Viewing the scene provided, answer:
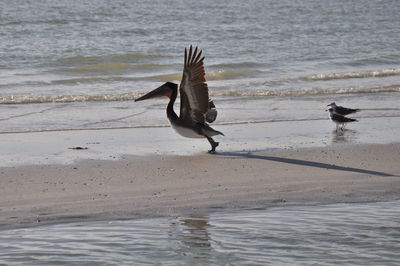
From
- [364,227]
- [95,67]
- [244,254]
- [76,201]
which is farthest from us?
[95,67]

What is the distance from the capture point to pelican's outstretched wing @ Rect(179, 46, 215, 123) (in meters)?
8.46

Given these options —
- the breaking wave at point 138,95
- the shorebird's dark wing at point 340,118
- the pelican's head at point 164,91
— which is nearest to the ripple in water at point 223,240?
the pelican's head at point 164,91

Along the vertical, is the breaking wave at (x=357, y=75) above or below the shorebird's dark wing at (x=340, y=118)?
above

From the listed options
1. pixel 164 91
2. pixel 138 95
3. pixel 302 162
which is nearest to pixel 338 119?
pixel 302 162

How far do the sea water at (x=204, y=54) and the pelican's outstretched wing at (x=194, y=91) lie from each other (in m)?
1.73

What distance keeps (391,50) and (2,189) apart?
1504 cm

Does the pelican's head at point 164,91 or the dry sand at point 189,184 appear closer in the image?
the dry sand at point 189,184

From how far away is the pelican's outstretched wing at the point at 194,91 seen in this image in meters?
8.46

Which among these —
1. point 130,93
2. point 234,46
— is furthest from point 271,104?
point 234,46

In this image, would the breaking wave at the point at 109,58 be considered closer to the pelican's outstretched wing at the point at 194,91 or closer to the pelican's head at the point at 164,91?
the pelican's head at the point at 164,91

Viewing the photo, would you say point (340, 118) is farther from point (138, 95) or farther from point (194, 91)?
point (138, 95)

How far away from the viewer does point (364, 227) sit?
6188 mm

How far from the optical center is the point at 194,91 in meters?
8.58

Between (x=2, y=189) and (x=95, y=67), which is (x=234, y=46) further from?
(x=2, y=189)
